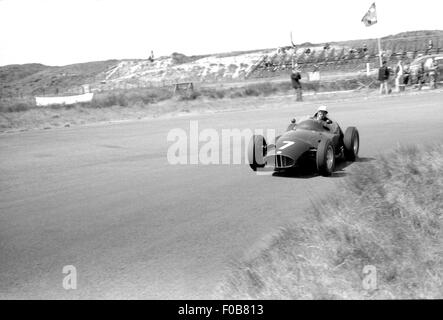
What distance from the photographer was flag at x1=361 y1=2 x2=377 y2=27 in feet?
117

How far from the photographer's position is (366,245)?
562 cm

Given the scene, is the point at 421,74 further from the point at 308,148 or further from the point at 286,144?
the point at 286,144

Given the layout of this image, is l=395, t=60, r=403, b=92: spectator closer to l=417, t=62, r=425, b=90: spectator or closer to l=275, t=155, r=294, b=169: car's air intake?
l=417, t=62, r=425, b=90: spectator

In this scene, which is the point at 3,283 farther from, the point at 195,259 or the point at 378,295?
the point at 378,295

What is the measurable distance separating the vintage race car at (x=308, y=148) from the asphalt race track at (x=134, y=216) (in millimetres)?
308

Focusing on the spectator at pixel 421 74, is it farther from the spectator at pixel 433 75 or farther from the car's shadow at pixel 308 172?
the car's shadow at pixel 308 172

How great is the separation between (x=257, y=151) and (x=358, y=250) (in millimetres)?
5772

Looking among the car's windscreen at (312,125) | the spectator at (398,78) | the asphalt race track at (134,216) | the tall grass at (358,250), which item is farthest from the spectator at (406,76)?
the tall grass at (358,250)

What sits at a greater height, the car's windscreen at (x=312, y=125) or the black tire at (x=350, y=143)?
the car's windscreen at (x=312, y=125)

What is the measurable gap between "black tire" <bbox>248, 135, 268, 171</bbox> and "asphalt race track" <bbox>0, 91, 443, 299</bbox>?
12.4 inches

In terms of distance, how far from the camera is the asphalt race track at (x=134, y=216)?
566 cm

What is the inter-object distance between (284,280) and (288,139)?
19.5 ft

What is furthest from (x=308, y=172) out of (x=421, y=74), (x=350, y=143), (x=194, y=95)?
(x=194, y=95)
